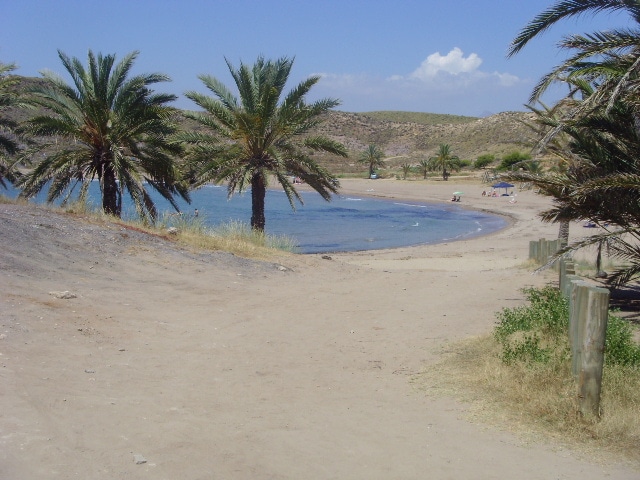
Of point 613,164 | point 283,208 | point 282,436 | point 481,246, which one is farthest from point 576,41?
point 283,208

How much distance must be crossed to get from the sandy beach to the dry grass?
159mm

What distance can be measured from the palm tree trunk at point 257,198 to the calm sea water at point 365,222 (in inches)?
282

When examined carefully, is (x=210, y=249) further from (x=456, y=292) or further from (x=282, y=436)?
(x=282, y=436)

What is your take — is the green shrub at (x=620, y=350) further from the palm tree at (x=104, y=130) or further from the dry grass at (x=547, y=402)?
the palm tree at (x=104, y=130)

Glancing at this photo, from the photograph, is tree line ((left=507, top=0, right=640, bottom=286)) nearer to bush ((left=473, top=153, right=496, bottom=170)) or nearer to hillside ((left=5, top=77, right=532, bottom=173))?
bush ((left=473, top=153, right=496, bottom=170))

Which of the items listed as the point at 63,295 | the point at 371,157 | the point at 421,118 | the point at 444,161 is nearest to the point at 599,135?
the point at 63,295

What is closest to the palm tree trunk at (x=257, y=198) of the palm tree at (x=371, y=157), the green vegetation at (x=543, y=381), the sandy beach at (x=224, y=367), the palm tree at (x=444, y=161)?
the sandy beach at (x=224, y=367)

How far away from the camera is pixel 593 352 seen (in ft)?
18.3

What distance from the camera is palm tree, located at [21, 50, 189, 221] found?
56.9 feet

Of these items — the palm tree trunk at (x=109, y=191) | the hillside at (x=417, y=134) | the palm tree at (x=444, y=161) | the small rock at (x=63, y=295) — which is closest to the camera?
the small rock at (x=63, y=295)

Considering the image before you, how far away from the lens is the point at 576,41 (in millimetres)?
9898

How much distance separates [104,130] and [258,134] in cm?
389

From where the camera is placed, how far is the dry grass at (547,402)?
5.24 meters

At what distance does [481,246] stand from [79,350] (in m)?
24.5
